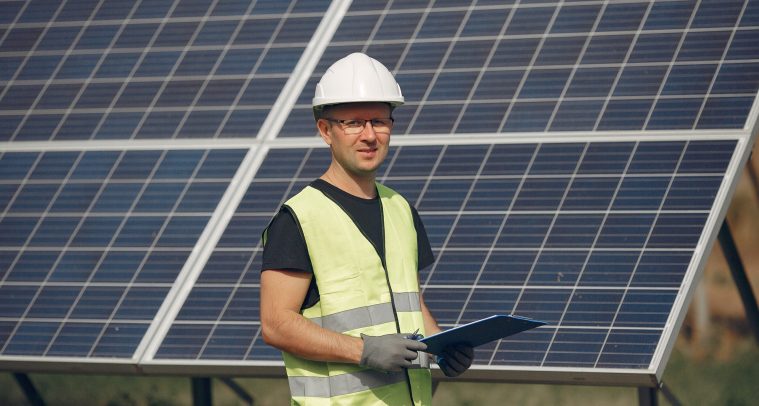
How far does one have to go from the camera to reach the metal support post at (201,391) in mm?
10445

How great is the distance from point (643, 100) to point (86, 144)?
4.19 meters

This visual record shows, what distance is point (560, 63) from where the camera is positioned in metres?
10.9

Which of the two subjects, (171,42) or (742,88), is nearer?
(742,88)

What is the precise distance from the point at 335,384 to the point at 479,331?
589 millimetres

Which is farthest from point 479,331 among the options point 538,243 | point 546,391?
point 546,391

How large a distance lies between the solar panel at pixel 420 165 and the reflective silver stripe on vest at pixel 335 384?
10.1 feet

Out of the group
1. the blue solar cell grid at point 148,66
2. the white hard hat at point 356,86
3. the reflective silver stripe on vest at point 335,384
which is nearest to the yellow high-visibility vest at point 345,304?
the reflective silver stripe on vest at point 335,384

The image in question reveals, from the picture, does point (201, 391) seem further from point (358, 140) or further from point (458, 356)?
point (358, 140)

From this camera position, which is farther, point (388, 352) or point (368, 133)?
point (368, 133)

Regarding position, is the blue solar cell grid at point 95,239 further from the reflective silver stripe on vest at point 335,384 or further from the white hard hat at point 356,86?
the white hard hat at point 356,86

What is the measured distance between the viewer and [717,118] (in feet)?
33.1

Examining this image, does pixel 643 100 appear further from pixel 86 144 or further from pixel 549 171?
pixel 86 144

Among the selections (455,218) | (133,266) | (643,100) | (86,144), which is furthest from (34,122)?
(643,100)

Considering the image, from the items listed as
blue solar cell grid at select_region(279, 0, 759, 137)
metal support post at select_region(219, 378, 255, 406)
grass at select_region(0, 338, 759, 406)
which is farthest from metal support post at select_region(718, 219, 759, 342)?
grass at select_region(0, 338, 759, 406)
